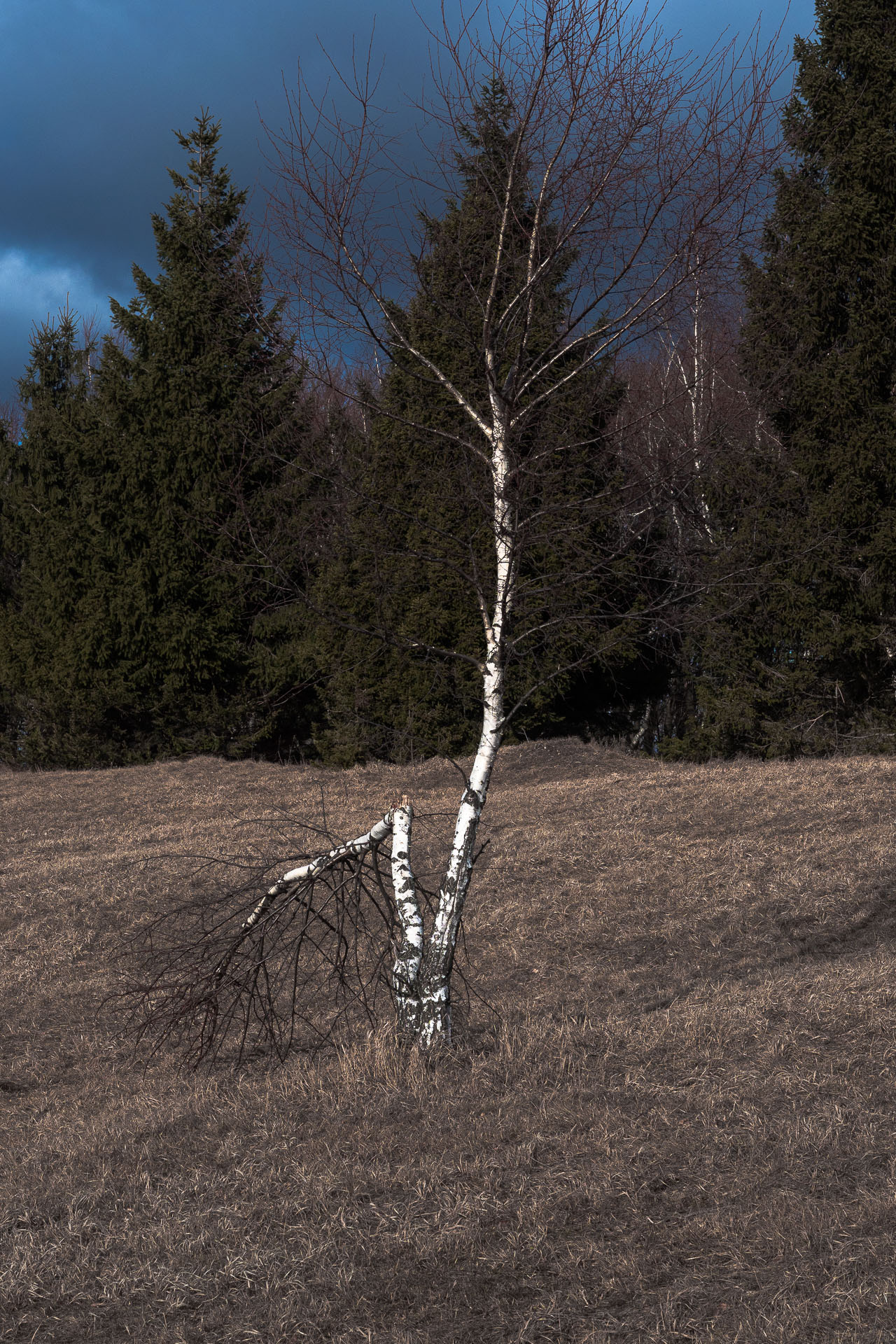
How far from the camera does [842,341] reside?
14727 millimetres

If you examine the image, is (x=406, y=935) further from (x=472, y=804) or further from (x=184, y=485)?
(x=184, y=485)

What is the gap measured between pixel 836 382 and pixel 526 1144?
486 inches

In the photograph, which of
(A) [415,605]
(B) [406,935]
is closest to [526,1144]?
(B) [406,935]

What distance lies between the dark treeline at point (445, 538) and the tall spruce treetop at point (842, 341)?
0.12 feet

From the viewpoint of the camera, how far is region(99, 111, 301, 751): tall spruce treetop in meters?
17.6

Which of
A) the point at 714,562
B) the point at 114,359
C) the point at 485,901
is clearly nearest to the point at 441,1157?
the point at 485,901

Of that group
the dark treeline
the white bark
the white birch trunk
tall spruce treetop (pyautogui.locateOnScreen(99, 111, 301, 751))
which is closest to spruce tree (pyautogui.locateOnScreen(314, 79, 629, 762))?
the dark treeline

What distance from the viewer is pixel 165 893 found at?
384 inches

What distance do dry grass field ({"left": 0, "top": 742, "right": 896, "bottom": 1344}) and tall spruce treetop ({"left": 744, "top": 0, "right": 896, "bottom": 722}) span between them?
559cm

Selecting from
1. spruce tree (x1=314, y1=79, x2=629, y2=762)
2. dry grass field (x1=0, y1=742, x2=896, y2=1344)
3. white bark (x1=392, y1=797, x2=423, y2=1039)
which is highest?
spruce tree (x1=314, y1=79, x2=629, y2=762)

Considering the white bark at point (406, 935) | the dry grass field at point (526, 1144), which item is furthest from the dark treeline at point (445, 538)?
the white bark at point (406, 935)

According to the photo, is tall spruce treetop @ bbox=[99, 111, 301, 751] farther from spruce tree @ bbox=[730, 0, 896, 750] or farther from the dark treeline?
spruce tree @ bbox=[730, 0, 896, 750]

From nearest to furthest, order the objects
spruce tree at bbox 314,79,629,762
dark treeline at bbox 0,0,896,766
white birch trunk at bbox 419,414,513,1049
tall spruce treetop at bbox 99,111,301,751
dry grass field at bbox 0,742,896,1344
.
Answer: dry grass field at bbox 0,742,896,1344 < white birch trunk at bbox 419,414,513,1049 < spruce tree at bbox 314,79,629,762 < dark treeline at bbox 0,0,896,766 < tall spruce treetop at bbox 99,111,301,751

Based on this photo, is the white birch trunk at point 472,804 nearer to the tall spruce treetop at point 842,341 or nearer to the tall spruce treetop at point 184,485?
the tall spruce treetop at point 842,341
